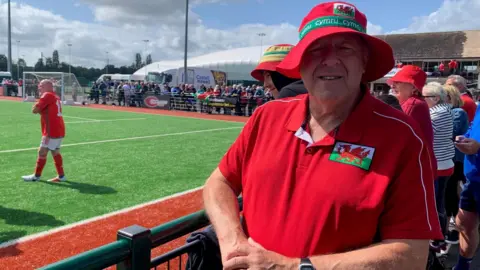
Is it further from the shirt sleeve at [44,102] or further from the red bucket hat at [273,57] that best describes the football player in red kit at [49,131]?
the red bucket hat at [273,57]

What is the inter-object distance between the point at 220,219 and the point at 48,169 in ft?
25.5

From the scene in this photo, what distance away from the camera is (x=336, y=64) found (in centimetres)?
160

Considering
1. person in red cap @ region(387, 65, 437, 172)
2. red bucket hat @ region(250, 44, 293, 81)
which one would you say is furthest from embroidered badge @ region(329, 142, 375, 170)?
person in red cap @ region(387, 65, 437, 172)

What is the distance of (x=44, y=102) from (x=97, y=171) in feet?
5.96

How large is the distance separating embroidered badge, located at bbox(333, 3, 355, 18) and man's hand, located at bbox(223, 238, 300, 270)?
961 millimetres

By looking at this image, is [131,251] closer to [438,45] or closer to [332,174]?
[332,174]

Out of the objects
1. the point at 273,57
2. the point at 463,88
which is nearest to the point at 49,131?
the point at 273,57

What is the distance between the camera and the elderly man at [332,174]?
1383 millimetres

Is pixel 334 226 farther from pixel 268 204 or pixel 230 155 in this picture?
pixel 230 155

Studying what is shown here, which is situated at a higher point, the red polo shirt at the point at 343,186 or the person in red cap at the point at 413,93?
the person in red cap at the point at 413,93

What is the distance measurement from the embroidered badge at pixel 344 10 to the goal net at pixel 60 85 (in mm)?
28263

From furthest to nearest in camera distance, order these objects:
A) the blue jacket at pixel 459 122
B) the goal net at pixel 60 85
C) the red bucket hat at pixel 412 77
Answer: the goal net at pixel 60 85
the blue jacket at pixel 459 122
the red bucket hat at pixel 412 77

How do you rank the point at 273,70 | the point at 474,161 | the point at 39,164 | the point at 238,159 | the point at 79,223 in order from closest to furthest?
the point at 238,159 < the point at 273,70 < the point at 474,161 < the point at 79,223 < the point at 39,164

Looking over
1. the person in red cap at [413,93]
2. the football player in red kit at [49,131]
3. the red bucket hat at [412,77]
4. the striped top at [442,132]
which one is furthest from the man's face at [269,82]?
the football player in red kit at [49,131]
